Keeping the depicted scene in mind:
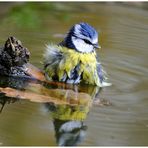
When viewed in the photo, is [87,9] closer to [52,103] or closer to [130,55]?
[130,55]

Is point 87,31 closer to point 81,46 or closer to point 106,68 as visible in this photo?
point 81,46

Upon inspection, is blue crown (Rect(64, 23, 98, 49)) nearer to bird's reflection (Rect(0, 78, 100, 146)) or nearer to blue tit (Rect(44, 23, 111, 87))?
blue tit (Rect(44, 23, 111, 87))

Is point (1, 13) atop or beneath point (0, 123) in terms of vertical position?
beneath

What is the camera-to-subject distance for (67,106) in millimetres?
4637

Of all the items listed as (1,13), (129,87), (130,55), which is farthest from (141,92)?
(1,13)

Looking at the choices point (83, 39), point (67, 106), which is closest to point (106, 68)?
point (83, 39)

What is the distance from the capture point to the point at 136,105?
4711mm

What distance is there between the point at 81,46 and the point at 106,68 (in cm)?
43

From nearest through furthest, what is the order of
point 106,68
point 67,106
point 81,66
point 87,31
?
1. point 67,106
2. point 81,66
3. point 87,31
4. point 106,68

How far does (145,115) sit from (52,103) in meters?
0.72

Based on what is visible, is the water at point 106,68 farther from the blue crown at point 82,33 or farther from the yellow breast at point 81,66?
the blue crown at point 82,33

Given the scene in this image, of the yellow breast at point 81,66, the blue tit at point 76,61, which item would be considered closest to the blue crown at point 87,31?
the blue tit at point 76,61

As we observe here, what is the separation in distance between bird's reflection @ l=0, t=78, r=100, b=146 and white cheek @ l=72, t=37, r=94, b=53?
34 cm

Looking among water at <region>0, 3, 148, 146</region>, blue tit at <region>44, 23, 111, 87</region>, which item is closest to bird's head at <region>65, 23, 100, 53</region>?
blue tit at <region>44, 23, 111, 87</region>
